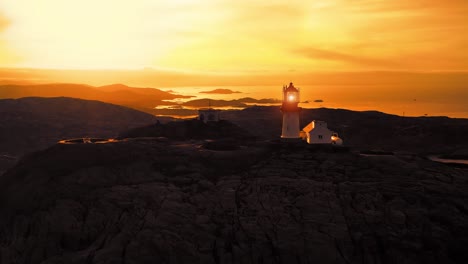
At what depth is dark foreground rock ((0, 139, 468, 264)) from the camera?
122 ft

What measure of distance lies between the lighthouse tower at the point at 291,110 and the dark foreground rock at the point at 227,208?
30.0ft

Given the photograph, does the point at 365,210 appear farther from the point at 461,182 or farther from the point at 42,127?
the point at 42,127

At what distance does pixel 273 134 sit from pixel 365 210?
110 metres

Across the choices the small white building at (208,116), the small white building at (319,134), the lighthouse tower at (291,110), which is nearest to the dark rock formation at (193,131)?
the small white building at (208,116)

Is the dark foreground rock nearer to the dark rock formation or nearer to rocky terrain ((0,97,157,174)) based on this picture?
the dark rock formation

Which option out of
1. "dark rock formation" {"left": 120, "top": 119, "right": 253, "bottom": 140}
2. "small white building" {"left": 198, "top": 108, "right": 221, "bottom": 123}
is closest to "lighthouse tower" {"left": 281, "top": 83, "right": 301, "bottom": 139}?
"dark rock formation" {"left": 120, "top": 119, "right": 253, "bottom": 140}

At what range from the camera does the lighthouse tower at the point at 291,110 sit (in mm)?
64125

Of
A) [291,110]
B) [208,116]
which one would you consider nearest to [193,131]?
[208,116]

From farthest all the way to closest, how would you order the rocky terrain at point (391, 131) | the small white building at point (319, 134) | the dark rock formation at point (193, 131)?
the rocky terrain at point (391, 131) → the dark rock formation at point (193, 131) → the small white building at point (319, 134)

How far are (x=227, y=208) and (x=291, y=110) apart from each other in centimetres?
2492

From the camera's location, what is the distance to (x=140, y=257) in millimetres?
36156

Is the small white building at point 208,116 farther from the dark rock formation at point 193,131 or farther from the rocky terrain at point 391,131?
the rocky terrain at point 391,131

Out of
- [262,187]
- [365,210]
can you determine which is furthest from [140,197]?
[365,210]

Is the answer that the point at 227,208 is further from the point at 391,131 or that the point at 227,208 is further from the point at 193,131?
the point at 391,131
